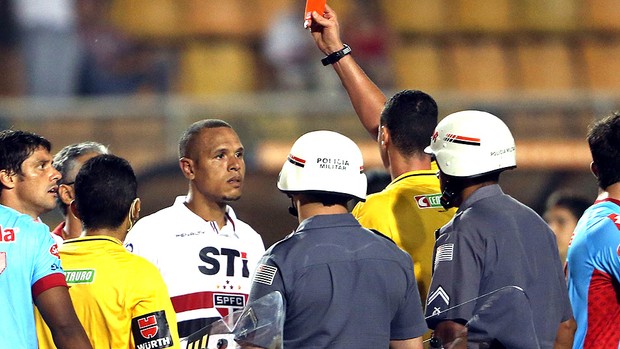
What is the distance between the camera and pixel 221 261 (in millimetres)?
5008

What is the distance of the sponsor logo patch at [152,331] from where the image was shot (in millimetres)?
4258

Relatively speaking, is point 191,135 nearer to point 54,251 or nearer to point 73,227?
point 73,227

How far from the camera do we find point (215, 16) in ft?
40.5

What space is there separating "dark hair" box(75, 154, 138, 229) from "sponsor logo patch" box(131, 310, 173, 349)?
42 cm

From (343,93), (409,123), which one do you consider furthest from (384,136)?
(343,93)

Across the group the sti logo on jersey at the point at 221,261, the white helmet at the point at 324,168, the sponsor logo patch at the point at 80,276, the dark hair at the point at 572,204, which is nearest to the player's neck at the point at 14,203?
the sponsor logo patch at the point at 80,276

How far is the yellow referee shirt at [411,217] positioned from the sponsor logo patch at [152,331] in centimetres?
92

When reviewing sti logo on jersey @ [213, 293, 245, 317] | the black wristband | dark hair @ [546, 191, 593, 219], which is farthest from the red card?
dark hair @ [546, 191, 593, 219]

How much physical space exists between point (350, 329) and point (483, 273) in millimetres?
519

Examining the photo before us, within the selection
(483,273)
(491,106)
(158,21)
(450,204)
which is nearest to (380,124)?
(450,204)

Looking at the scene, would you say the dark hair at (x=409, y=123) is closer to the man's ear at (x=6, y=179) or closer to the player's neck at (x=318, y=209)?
the player's neck at (x=318, y=209)

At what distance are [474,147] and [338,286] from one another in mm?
744

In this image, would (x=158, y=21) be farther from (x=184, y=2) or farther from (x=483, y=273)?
(x=483, y=273)

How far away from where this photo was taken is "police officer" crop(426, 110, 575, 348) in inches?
157
